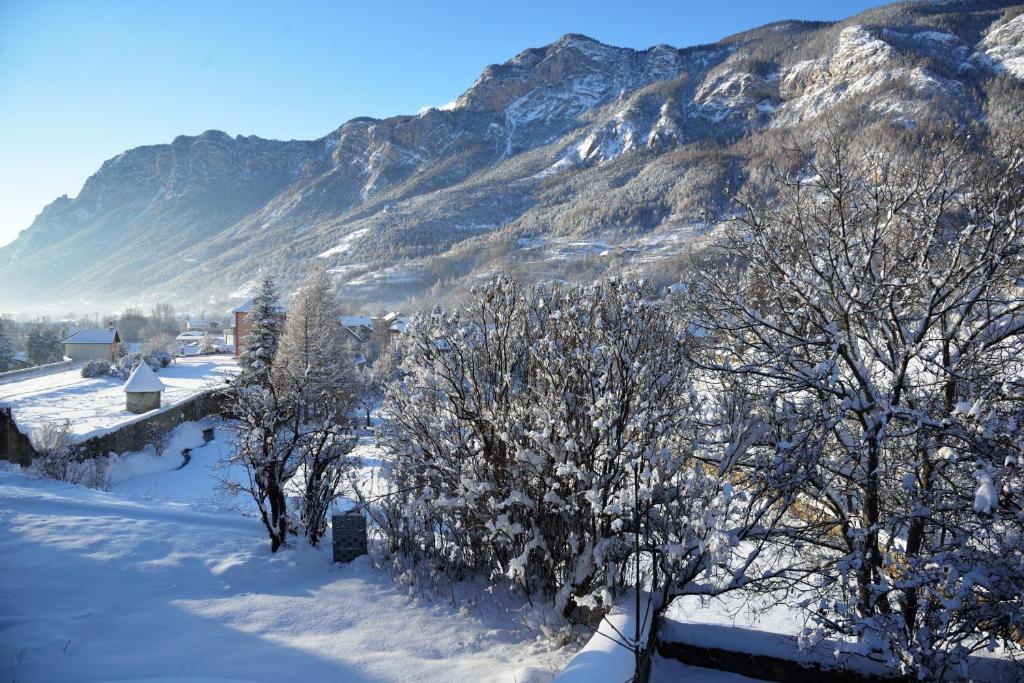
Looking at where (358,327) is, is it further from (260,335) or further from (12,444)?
(12,444)

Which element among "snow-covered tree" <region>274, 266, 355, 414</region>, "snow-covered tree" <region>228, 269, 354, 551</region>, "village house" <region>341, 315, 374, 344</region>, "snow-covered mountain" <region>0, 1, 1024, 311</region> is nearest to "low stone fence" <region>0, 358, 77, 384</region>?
"snow-covered tree" <region>274, 266, 355, 414</region>

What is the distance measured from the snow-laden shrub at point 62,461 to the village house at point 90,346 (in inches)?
1506

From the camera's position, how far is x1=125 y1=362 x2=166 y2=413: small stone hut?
25.4 m

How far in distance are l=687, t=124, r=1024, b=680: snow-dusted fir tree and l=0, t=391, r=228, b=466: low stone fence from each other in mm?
16694

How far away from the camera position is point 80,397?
2973cm

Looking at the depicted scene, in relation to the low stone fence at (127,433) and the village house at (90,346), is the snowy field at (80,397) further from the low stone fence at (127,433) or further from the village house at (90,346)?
the village house at (90,346)

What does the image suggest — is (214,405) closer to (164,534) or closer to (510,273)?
(164,534)

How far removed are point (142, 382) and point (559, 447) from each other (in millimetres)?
26463

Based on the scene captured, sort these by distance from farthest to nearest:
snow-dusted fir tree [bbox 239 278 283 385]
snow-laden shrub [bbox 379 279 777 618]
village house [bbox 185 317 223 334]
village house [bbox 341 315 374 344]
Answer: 1. village house [bbox 185 317 223 334]
2. village house [bbox 341 315 374 344]
3. snow-dusted fir tree [bbox 239 278 283 385]
4. snow-laden shrub [bbox 379 279 777 618]

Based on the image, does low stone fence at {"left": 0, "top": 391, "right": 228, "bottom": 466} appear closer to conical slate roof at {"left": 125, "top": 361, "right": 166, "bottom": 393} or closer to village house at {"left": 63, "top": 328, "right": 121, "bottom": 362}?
conical slate roof at {"left": 125, "top": 361, "right": 166, "bottom": 393}

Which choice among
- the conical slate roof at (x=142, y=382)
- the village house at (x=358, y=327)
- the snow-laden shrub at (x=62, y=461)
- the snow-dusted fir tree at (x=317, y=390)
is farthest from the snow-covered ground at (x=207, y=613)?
the village house at (x=358, y=327)

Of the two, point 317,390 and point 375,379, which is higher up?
point 317,390

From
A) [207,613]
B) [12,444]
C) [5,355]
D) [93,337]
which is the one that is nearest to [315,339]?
[12,444]

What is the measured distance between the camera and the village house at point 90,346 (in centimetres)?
4888
